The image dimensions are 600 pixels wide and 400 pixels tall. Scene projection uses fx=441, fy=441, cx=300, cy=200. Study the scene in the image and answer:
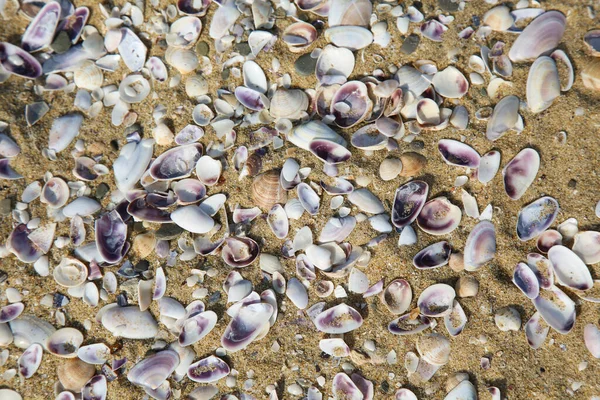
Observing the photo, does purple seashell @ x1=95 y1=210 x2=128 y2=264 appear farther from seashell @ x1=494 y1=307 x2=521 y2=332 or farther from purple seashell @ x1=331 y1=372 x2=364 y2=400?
seashell @ x1=494 y1=307 x2=521 y2=332

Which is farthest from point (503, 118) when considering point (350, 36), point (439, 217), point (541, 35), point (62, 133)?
point (62, 133)

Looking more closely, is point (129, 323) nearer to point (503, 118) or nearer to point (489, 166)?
point (489, 166)

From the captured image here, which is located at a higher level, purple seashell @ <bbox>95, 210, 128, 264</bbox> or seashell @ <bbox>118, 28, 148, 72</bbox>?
seashell @ <bbox>118, 28, 148, 72</bbox>

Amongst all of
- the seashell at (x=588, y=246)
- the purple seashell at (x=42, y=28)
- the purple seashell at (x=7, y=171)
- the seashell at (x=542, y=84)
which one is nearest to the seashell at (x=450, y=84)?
the seashell at (x=542, y=84)

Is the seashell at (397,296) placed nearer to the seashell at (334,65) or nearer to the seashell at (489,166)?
the seashell at (489,166)

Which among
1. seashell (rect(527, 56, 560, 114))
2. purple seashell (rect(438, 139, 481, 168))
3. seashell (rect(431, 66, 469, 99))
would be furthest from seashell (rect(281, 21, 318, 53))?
seashell (rect(527, 56, 560, 114))

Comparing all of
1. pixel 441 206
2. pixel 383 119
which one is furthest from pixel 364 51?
pixel 441 206
